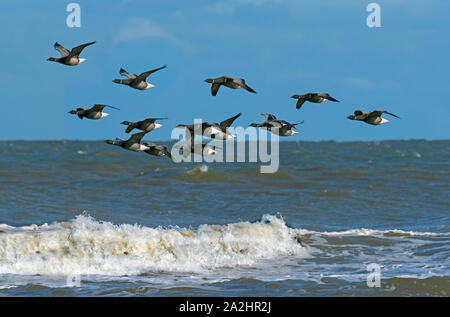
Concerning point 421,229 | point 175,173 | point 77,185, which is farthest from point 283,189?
point 421,229

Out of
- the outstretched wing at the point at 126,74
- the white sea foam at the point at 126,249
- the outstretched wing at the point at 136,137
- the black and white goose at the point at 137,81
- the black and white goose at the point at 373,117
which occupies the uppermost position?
the outstretched wing at the point at 126,74

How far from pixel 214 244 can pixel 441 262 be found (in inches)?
184

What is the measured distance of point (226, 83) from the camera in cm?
1301

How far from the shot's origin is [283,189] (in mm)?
28734

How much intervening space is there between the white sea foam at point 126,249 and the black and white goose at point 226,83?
3.47 meters

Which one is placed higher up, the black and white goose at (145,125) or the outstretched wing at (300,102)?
the outstretched wing at (300,102)

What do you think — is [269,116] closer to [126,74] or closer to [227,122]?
[227,122]

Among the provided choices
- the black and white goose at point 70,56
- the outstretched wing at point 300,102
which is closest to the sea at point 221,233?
the outstretched wing at point 300,102

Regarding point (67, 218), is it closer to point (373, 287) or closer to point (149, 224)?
point (149, 224)

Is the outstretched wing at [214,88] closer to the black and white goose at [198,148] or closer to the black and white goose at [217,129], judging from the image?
the black and white goose at [217,129]

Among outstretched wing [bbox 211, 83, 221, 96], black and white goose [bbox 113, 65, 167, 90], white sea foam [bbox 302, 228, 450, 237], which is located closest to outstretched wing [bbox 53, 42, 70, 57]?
black and white goose [bbox 113, 65, 167, 90]

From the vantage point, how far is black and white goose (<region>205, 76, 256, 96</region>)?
41.6 ft

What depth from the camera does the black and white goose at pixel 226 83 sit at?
41.6ft

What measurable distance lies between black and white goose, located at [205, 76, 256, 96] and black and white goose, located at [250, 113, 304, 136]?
0.89 meters
